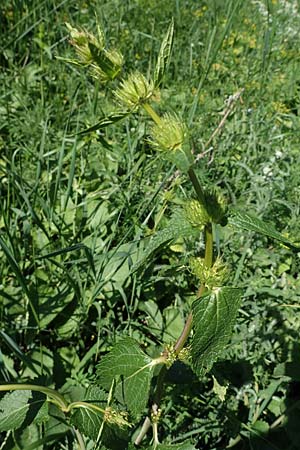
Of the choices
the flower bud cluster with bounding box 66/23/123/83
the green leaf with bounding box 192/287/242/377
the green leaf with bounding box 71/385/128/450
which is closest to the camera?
the flower bud cluster with bounding box 66/23/123/83

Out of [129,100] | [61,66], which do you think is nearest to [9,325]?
[129,100]

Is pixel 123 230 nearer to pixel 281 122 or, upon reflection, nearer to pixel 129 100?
pixel 129 100

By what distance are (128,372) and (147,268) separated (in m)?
0.50

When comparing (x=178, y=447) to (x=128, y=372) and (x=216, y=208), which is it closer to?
(x=128, y=372)

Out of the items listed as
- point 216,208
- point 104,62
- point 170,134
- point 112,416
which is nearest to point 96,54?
point 104,62

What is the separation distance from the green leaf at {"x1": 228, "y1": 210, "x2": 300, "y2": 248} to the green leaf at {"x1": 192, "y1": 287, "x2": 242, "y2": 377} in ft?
0.33

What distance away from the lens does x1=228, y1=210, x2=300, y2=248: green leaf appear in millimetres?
710

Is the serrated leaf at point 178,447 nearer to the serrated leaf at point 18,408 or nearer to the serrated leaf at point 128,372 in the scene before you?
the serrated leaf at point 128,372

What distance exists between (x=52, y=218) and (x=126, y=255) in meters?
0.25

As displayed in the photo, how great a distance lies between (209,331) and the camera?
696 mm

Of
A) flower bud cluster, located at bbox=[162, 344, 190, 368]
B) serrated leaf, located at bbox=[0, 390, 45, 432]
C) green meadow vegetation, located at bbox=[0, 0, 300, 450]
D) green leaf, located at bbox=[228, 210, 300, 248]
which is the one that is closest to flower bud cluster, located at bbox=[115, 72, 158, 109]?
green meadow vegetation, located at bbox=[0, 0, 300, 450]

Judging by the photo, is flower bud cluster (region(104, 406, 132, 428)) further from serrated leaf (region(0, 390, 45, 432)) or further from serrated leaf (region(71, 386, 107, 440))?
serrated leaf (region(0, 390, 45, 432))

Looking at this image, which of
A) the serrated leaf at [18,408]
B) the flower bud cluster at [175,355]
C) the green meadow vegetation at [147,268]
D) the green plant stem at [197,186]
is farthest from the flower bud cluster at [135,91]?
the serrated leaf at [18,408]

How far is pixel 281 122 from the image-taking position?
199 centimetres
